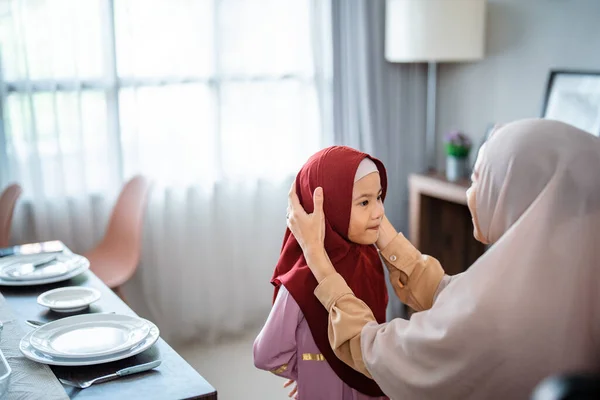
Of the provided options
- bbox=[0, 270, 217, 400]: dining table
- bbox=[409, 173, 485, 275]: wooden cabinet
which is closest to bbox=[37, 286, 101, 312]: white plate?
bbox=[0, 270, 217, 400]: dining table

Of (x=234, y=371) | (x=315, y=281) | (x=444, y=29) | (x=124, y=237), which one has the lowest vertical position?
(x=234, y=371)

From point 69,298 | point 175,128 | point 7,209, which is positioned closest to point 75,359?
point 69,298

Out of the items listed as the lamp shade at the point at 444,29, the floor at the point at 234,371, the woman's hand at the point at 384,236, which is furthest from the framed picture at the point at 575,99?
the floor at the point at 234,371

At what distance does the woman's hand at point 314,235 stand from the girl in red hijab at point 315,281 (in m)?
0.03

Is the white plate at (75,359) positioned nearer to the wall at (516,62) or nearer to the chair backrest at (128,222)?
the chair backrest at (128,222)

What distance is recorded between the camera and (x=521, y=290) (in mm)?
1281

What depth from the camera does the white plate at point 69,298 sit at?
1799 millimetres

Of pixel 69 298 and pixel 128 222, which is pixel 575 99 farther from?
pixel 69 298

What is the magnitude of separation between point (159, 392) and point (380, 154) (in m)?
2.62

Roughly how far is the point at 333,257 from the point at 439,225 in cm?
204

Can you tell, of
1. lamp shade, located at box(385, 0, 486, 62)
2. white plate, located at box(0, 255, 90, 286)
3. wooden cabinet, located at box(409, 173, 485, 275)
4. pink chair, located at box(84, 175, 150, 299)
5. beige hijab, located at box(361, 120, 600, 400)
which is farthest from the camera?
wooden cabinet, located at box(409, 173, 485, 275)

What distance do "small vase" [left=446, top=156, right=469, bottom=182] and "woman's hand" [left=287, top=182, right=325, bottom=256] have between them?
1914mm

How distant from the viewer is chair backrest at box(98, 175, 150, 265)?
3.03 m

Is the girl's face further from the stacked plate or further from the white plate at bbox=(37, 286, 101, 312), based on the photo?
the white plate at bbox=(37, 286, 101, 312)
